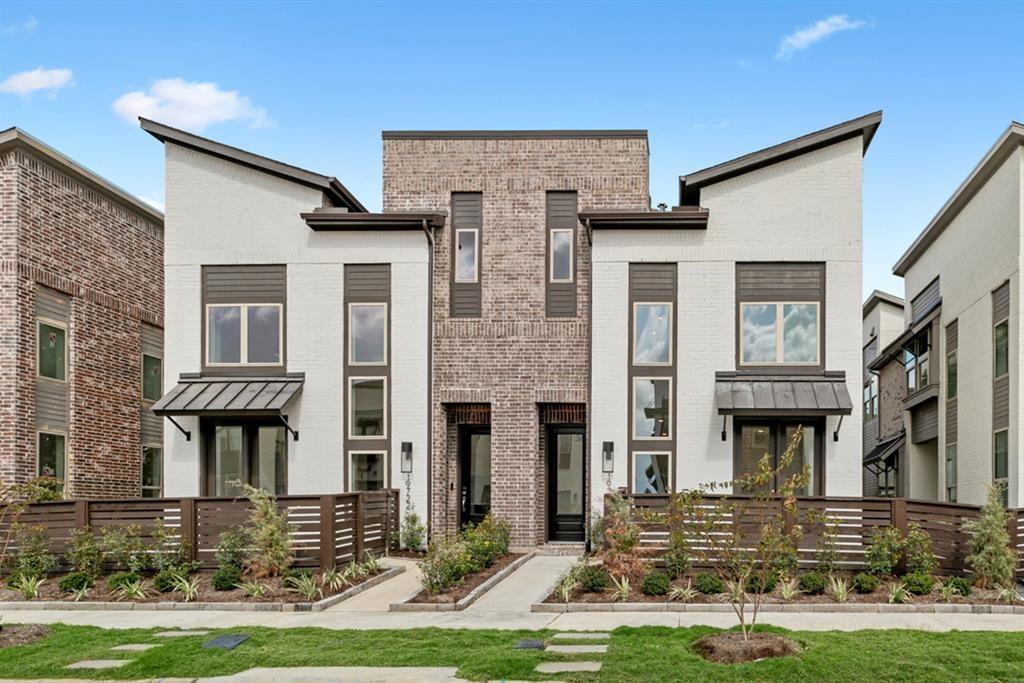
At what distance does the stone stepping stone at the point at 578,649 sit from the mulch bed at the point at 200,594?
488 centimetres

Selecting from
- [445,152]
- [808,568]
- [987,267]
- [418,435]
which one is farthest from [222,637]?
[987,267]

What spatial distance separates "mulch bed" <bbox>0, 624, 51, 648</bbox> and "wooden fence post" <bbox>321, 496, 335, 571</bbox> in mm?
4164

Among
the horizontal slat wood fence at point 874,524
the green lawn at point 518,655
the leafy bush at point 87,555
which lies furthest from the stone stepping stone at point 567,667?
the leafy bush at point 87,555

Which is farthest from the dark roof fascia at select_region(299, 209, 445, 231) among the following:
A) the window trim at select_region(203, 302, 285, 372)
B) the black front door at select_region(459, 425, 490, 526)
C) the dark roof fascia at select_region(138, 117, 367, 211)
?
the black front door at select_region(459, 425, 490, 526)

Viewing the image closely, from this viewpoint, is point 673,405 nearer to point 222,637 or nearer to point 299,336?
point 299,336

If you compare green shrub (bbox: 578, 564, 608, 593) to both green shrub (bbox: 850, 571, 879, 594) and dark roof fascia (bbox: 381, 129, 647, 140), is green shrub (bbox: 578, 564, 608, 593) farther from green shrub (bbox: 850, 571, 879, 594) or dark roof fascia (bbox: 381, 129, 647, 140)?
dark roof fascia (bbox: 381, 129, 647, 140)

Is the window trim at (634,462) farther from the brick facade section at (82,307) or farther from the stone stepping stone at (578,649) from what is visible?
the brick facade section at (82,307)

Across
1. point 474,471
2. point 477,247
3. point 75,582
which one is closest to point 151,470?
point 474,471

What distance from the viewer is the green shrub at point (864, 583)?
13992mm

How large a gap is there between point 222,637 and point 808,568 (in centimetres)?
800

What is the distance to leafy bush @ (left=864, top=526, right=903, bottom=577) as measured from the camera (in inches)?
571

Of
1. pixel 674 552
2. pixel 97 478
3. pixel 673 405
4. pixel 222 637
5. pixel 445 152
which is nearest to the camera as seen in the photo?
pixel 222 637

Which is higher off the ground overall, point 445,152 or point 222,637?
point 445,152

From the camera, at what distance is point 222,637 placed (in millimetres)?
11523
